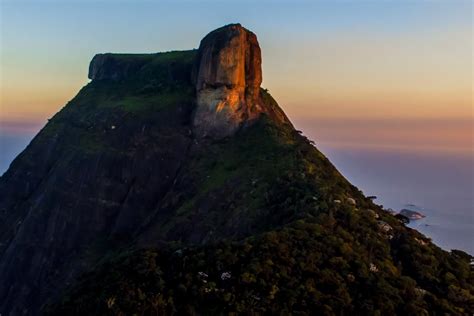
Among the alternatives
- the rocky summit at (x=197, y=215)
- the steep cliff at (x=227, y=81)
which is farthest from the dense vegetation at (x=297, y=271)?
the steep cliff at (x=227, y=81)

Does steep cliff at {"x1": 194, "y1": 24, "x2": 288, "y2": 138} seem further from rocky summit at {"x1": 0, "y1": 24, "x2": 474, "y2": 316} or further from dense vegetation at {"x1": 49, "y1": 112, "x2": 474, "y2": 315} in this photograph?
dense vegetation at {"x1": 49, "y1": 112, "x2": 474, "y2": 315}

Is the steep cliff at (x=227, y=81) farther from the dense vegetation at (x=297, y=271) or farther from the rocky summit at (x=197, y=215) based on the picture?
the dense vegetation at (x=297, y=271)

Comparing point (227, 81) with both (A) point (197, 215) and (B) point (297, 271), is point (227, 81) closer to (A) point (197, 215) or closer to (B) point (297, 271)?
(A) point (197, 215)

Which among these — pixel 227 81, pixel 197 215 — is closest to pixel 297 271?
pixel 197 215

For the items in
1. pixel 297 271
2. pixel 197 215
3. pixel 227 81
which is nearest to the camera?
pixel 297 271

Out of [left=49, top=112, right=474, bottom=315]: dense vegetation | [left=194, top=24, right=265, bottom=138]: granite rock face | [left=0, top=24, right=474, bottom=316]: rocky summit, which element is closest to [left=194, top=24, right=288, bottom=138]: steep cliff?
[left=194, top=24, right=265, bottom=138]: granite rock face

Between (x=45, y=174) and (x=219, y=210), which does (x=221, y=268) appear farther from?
(x=45, y=174)

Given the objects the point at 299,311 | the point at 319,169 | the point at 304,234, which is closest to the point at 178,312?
the point at 299,311
